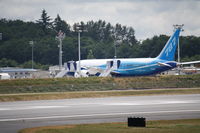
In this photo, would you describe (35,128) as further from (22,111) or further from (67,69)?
(67,69)

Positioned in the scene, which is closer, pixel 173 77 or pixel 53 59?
pixel 173 77

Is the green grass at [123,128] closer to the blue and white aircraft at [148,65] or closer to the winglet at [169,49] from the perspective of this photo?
the blue and white aircraft at [148,65]

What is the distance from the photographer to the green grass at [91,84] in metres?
65.8

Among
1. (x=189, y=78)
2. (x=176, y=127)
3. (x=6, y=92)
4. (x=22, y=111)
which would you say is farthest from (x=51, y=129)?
(x=189, y=78)

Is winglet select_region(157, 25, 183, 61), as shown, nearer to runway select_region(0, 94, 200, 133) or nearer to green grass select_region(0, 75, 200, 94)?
green grass select_region(0, 75, 200, 94)

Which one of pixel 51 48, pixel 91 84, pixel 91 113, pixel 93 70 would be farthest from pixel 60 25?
pixel 91 113

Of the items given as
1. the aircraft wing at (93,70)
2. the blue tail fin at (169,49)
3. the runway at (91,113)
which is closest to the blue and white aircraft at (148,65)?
the blue tail fin at (169,49)

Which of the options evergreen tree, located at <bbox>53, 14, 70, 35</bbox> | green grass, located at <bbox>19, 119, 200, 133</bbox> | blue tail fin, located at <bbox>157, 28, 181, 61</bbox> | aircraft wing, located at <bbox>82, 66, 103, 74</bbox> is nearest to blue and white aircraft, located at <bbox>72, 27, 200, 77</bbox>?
blue tail fin, located at <bbox>157, 28, 181, 61</bbox>

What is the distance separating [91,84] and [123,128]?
40.2 meters

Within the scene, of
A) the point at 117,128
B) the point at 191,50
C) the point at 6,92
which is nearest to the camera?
the point at 117,128

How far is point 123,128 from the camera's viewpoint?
27422 mm

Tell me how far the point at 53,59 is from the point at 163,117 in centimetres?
13009

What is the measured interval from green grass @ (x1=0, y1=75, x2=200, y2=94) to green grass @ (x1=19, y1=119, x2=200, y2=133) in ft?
119

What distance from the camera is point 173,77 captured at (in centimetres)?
7600
